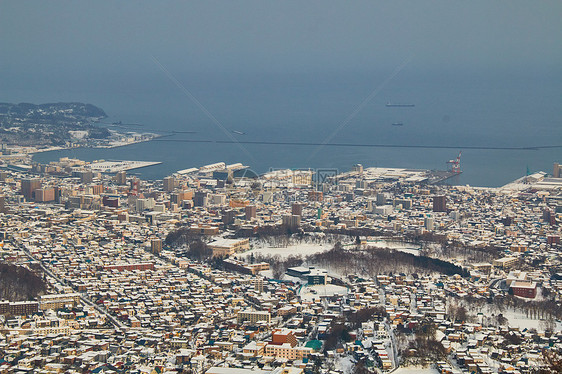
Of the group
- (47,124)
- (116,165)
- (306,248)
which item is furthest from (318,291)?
(47,124)

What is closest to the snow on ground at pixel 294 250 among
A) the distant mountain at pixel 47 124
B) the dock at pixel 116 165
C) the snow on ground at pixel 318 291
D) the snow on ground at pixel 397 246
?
the snow on ground at pixel 397 246

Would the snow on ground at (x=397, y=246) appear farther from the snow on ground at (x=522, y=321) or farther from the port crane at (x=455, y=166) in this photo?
the port crane at (x=455, y=166)

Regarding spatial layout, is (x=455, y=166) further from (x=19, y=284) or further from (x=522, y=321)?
(x=19, y=284)

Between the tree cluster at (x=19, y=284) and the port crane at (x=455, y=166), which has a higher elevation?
the port crane at (x=455, y=166)

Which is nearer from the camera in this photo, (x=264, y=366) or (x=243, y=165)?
(x=264, y=366)

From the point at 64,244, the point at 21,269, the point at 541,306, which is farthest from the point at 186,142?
the point at 541,306

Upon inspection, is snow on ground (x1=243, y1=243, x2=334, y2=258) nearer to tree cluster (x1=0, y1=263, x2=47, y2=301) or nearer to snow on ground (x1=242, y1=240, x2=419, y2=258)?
snow on ground (x1=242, y1=240, x2=419, y2=258)

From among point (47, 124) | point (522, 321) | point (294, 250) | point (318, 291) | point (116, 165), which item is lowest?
point (522, 321)

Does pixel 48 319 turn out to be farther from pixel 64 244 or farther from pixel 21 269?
pixel 64 244
